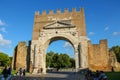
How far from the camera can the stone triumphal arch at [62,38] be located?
69.9ft

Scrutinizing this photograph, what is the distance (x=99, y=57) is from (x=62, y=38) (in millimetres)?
5168

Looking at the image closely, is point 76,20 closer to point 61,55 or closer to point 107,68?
point 107,68

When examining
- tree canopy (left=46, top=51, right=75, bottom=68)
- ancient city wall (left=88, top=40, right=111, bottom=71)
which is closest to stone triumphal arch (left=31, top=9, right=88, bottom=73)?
ancient city wall (left=88, top=40, right=111, bottom=71)

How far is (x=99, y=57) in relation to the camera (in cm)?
2144

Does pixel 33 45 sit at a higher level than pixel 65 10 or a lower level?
lower

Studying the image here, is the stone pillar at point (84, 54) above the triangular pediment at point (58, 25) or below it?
below

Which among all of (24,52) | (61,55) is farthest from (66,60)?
(24,52)

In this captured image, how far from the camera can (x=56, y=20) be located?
75.2 feet

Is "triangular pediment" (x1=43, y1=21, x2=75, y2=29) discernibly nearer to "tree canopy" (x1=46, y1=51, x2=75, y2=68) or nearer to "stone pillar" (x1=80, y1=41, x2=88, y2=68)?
"stone pillar" (x1=80, y1=41, x2=88, y2=68)

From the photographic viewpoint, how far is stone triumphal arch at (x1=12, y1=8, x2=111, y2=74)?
21297 millimetres

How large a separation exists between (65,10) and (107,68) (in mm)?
8789

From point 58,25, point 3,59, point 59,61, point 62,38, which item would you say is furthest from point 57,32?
point 3,59

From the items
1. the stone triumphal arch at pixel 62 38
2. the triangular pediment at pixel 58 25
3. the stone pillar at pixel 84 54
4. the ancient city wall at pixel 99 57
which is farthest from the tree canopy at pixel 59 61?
the stone pillar at pixel 84 54

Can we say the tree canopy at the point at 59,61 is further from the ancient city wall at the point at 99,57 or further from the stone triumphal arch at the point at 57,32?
the ancient city wall at the point at 99,57
